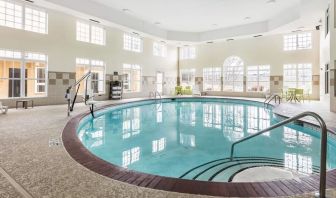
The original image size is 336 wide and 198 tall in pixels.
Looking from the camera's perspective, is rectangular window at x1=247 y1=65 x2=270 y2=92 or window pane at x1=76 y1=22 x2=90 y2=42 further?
rectangular window at x1=247 y1=65 x2=270 y2=92

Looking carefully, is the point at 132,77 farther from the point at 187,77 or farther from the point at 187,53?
the point at 187,53

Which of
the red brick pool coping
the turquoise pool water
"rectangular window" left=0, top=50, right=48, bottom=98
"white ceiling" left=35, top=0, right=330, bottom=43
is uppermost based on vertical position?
"white ceiling" left=35, top=0, right=330, bottom=43

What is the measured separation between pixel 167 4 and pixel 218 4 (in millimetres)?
2214

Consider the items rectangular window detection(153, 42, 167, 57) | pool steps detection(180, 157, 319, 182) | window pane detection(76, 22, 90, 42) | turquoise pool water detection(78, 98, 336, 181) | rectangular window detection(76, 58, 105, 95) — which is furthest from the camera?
rectangular window detection(153, 42, 167, 57)

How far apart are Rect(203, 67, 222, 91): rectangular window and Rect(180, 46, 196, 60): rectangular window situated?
156 cm

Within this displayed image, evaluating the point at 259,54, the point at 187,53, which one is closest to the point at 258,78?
the point at 259,54

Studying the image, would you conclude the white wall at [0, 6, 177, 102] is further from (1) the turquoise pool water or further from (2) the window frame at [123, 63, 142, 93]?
(1) the turquoise pool water

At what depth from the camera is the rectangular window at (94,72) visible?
10070 mm

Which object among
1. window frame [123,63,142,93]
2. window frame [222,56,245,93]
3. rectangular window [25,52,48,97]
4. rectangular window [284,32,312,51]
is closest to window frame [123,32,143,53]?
window frame [123,63,142,93]

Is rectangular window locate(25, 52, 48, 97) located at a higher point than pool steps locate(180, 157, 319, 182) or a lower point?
higher

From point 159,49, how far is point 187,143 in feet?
37.3

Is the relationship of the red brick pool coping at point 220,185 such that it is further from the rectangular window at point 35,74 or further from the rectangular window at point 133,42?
the rectangular window at point 133,42

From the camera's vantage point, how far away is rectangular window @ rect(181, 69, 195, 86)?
1601 cm

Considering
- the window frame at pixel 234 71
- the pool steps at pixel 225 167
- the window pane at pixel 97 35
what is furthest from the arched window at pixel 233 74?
the pool steps at pixel 225 167
